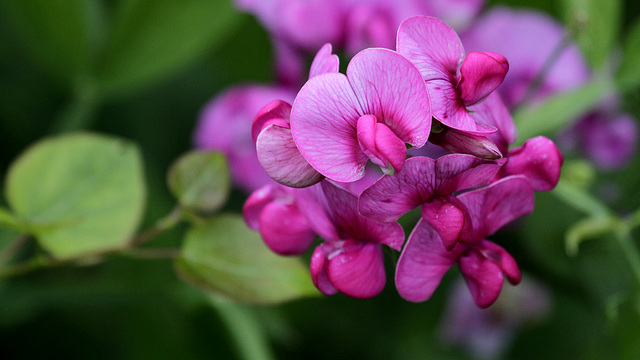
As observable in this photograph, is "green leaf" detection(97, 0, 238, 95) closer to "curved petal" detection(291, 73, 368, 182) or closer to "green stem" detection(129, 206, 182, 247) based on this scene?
"green stem" detection(129, 206, 182, 247)

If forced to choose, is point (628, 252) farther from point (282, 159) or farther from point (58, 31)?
point (58, 31)

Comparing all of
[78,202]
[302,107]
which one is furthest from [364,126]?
[78,202]

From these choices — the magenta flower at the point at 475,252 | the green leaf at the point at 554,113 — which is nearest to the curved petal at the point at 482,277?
the magenta flower at the point at 475,252

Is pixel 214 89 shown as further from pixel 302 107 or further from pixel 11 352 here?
pixel 302 107

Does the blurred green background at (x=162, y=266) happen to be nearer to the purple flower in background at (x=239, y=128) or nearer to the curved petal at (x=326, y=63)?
the purple flower in background at (x=239, y=128)

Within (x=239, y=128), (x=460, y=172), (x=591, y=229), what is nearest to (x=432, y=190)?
(x=460, y=172)

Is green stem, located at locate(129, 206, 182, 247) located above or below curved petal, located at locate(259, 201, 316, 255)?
below

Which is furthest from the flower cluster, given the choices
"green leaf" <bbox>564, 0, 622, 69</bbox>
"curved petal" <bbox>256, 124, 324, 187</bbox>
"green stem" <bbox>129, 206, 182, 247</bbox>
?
"green leaf" <bbox>564, 0, 622, 69</bbox>

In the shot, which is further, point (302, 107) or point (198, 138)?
point (198, 138)
